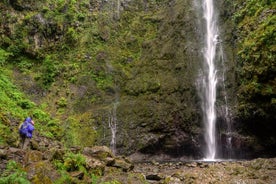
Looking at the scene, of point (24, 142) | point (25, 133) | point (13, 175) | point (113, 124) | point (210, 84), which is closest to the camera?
point (13, 175)

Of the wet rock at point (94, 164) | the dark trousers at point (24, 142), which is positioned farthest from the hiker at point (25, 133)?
the wet rock at point (94, 164)

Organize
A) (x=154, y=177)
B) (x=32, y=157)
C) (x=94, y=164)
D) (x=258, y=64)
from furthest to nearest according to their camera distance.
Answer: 1. (x=258, y=64)
2. (x=154, y=177)
3. (x=94, y=164)
4. (x=32, y=157)

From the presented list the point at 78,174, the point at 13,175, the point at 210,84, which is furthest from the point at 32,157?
the point at 210,84

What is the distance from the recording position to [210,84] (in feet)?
67.6

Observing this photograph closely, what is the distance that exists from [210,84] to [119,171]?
974cm

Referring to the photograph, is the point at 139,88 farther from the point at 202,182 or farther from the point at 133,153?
the point at 202,182

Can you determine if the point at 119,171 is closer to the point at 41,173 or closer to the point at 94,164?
the point at 94,164

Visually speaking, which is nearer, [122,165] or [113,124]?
[122,165]

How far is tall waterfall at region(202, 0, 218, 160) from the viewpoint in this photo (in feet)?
63.8

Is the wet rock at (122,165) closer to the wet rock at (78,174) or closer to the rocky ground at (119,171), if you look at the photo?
the rocky ground at (119,171)

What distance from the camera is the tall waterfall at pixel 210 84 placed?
765 inches

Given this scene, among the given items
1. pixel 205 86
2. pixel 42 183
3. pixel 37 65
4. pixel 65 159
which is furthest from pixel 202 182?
pixel 37 65

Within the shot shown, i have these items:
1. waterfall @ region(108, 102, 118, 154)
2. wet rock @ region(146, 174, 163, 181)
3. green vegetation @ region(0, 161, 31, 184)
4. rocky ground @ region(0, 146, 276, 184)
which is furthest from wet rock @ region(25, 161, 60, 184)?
waterfall @ region(108, 102, 118, 154)

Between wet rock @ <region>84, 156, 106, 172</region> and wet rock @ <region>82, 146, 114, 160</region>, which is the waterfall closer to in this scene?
wet rock @ <region>82, 146, 114, 160</region>
